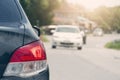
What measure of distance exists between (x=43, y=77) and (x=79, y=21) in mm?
131876

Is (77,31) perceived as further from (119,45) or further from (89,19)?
(89,19)

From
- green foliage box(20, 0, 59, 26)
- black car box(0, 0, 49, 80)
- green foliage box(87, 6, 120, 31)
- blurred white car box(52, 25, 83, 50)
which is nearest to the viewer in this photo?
black car box(0, 0, 49, 80)

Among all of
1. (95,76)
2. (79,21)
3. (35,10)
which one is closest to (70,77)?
(95,76)

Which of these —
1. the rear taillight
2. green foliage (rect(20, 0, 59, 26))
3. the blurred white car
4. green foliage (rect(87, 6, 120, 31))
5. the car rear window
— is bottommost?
the rear taillight

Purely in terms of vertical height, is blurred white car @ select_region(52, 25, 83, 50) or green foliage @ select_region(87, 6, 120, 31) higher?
green foliage @ select_region(87, 6, 120, 31)

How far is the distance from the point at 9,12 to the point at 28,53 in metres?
0.48

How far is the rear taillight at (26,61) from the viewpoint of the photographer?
4254 millimetres

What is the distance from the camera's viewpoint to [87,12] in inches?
6078

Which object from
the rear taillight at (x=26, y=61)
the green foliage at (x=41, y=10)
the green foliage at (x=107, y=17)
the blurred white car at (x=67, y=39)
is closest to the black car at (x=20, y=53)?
the rear taillight at (x=26, y=61)

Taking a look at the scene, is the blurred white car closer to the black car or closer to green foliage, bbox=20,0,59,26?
the black car

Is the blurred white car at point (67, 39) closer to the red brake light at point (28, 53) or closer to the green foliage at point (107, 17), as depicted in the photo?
the red brake light at point (28, 53)

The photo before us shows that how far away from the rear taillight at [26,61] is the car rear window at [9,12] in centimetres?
32

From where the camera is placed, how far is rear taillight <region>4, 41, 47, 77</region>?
14.0 ft

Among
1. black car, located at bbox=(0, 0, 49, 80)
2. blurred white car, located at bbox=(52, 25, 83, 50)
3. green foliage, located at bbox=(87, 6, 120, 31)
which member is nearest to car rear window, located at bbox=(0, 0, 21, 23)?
black car, located at bbox=(0, 0, 49, 80)
